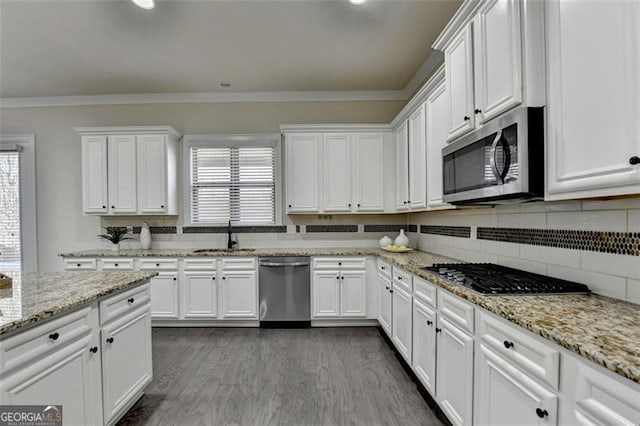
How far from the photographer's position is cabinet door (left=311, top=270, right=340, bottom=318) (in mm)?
3693

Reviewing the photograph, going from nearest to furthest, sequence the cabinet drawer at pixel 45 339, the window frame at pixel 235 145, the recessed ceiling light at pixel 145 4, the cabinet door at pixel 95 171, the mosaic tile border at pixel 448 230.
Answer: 1. the cabinet drawer at pixel 45 339
2. the recessed ceiling light at pixel 145 4
3. the mosaic tile border at pixel 448 230
4. the cabinet door at pixel 95 171
5. the window frame at pixel 235 145

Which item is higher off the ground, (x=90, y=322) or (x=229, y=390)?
(x=90, y=322)

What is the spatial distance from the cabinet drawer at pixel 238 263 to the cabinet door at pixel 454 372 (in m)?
2.35

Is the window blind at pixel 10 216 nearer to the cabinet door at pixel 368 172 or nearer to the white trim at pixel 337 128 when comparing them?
the white trim at pixel 337 128

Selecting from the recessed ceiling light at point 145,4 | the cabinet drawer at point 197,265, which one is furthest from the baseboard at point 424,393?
the recessed ceiling light at point 145,4

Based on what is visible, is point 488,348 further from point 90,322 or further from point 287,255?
point 287,255

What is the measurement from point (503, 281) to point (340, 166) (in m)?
2.57

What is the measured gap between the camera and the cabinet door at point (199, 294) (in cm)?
372

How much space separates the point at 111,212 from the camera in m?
4.03

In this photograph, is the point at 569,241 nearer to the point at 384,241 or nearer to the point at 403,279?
the point at 403,279

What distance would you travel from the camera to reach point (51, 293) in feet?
5.39

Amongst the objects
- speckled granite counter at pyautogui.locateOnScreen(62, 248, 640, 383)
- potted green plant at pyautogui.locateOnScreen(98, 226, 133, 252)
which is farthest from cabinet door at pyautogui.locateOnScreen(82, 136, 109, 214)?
speckled granite counter at pyautogui.locateOnScreen(62, 248, 640, 383)

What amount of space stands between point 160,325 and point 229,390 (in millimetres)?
1901

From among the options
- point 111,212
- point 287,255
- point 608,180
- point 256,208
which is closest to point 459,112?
point 608,180
